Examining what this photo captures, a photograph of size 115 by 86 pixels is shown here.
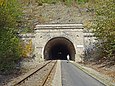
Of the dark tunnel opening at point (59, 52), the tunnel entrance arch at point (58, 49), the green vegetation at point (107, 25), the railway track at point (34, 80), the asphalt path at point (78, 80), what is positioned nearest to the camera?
the asphalt path at point (78, 80)

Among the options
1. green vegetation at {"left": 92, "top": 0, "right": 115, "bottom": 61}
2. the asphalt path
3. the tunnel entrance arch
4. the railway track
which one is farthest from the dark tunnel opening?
the asphalt path

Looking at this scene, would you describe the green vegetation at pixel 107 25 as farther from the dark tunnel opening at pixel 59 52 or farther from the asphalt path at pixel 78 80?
the dark tunnel opening at pixel 59 52

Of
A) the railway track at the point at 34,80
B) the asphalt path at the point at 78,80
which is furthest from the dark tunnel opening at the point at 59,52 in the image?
the asphalt path at the point at 78,80

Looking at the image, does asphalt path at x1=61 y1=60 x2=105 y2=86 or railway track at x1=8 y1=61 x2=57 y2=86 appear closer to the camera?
asphalt path at x1=61 y1=60 x2=105 y2=86

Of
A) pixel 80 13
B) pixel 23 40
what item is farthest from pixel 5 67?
pixel 80 13

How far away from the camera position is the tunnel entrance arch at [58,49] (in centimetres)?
3619

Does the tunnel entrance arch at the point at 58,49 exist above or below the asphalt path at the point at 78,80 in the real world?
above

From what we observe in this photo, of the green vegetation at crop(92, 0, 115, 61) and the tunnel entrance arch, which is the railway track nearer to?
the green vegetation at crop(92, 0, 115, 61)

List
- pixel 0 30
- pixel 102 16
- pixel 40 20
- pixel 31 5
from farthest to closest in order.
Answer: pixel 31 5, pixel 40 20, pixel 102 16, pixel 0 30

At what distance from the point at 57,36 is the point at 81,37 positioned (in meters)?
3.09

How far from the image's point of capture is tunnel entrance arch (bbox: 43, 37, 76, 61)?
36.2 m

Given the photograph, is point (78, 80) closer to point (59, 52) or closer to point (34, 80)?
point (34, 80)

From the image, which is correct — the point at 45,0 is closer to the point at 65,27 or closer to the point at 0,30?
the point at 65,27

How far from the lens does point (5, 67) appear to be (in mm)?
20078
